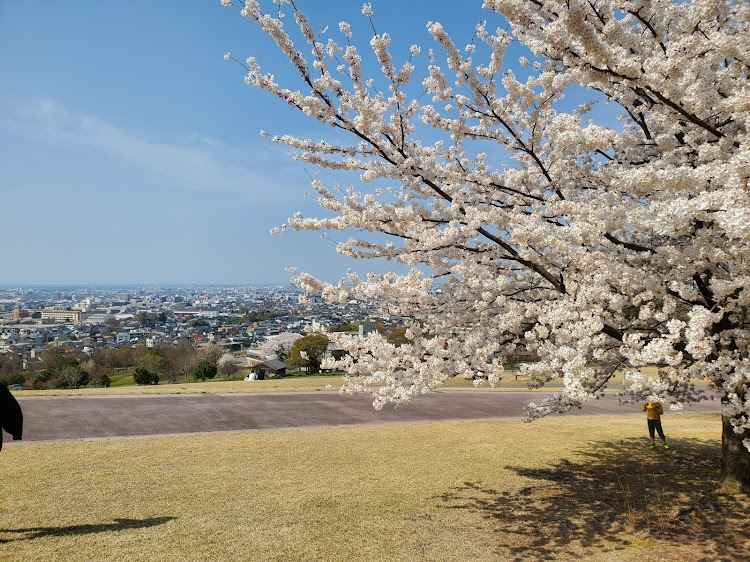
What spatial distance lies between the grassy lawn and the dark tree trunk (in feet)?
1.26

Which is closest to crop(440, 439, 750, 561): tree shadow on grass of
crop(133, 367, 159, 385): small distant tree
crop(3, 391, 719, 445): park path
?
crop(3, 391, 719, 445): park path

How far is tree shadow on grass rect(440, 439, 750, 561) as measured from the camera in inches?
222

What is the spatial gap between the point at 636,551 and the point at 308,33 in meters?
6.92

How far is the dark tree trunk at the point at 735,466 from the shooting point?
6.82 m

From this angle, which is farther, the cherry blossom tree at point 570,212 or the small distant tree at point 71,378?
the small distant tree at point 71,378

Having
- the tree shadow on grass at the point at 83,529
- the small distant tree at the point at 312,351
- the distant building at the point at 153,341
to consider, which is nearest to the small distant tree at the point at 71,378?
the small distant tree at the point at 312,351

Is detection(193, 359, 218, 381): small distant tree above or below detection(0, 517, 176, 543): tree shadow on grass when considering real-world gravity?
below

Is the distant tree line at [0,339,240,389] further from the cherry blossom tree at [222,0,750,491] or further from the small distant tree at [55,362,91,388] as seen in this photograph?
the cherry blossom tree at [222,0,750,491]

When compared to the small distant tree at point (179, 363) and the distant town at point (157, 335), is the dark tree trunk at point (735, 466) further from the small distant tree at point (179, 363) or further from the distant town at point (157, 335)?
the small distant tree at point (179, 363)

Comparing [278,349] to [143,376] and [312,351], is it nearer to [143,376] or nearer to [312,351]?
[312,351]

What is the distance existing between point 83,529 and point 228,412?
28.6 ft

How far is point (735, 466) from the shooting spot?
6.92 metres

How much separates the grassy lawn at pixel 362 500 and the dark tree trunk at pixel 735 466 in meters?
0.38

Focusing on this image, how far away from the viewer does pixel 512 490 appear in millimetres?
8070
